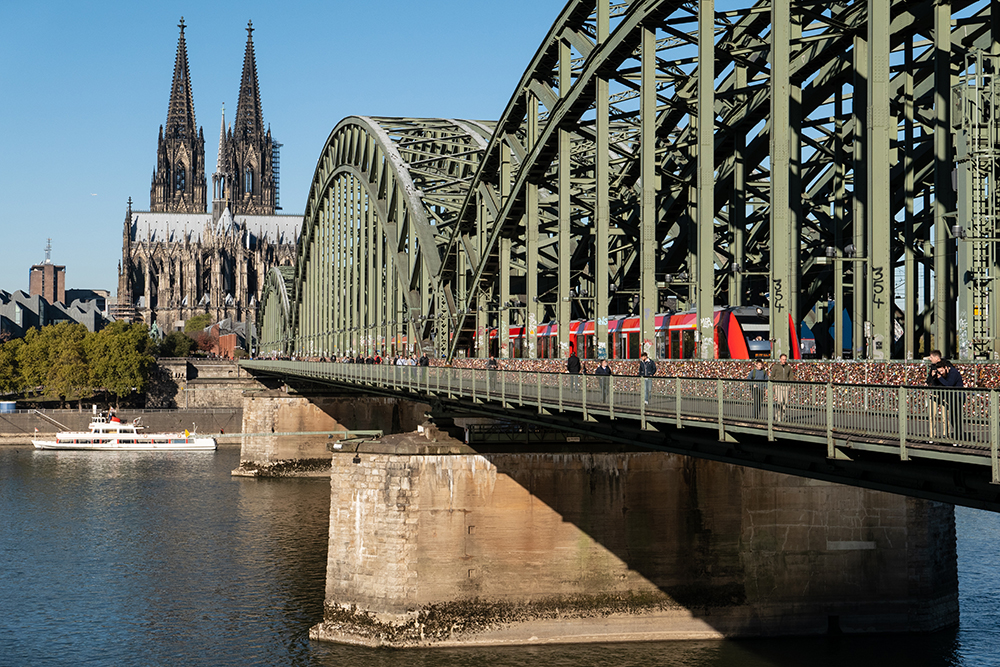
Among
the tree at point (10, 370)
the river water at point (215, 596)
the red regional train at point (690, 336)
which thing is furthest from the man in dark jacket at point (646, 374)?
the tree at point (10, 370)

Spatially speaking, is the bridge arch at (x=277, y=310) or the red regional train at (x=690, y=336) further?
the bridge arch at (x=277, y=310)

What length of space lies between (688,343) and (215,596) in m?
20.2

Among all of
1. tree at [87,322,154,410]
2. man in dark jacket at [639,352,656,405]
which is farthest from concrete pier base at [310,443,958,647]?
tree at [87,322,154,410]

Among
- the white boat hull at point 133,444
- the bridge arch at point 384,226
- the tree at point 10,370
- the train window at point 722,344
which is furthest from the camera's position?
the tree at point 10,370

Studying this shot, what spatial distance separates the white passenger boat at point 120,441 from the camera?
108 metres

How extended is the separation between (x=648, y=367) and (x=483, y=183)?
25.1 metres

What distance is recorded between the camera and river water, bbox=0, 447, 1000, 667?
3403 centimetres

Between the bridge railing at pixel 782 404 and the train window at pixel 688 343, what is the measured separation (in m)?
5.48

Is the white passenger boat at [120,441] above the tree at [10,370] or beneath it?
beneath

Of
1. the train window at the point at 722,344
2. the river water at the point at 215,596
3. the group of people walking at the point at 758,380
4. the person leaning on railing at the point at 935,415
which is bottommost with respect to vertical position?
the river water at the point at 215,596

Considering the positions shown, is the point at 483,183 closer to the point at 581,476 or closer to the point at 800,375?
the point at 581,476

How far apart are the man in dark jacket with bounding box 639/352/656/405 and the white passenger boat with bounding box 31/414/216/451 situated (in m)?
86.4

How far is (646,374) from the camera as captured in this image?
86.4ft

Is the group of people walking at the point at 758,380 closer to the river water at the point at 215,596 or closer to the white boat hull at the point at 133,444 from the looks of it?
the river water at the point at 215,596
